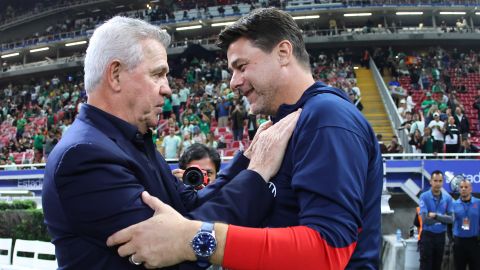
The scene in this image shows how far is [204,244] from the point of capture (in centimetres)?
172

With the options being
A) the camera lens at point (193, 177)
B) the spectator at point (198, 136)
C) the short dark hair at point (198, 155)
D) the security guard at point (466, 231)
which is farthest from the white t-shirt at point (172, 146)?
the camera lens at point (193, 177)

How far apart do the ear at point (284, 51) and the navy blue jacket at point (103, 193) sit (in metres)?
0.50

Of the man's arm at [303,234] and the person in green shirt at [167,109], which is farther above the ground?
the man's arm at [303,234]

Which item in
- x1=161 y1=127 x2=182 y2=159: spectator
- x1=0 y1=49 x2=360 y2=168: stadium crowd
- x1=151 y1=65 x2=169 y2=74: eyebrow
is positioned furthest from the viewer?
x1=0 y1=49 x2=360 y2=168: stadium crowd

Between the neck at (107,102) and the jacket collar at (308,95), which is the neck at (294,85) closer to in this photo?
the jacket collar at (308,95)

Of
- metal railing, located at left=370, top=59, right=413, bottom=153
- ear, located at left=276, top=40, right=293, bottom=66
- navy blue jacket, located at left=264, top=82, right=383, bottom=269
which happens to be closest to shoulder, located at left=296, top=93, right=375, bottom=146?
navy blue jacket, located at left=264, top=82, right=383, bottom=269

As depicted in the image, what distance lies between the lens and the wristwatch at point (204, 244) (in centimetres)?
172

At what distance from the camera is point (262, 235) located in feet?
5.60

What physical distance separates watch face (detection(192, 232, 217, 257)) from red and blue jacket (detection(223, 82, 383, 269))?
0.05 m

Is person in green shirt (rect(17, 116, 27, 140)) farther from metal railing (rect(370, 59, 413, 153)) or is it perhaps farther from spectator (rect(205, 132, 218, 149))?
metal railing (rect(370, 59, 413, 153))

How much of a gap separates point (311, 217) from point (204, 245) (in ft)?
1.22

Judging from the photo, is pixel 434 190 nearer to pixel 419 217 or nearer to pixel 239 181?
pixel 419 217

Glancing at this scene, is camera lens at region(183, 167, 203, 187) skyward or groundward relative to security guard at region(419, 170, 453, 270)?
skyward

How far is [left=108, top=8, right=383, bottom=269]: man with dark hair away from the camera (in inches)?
65.7
